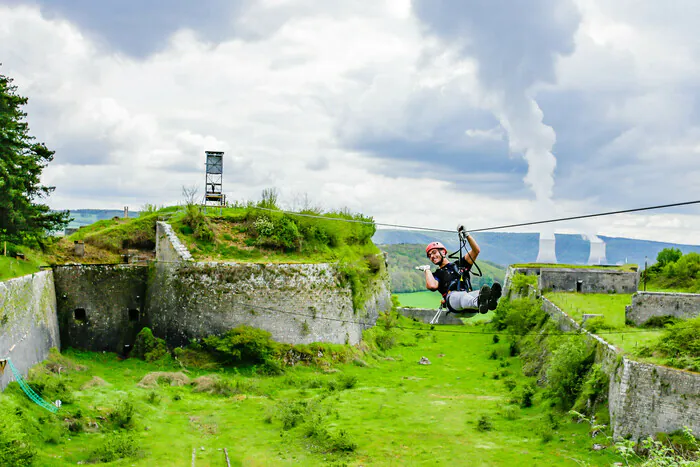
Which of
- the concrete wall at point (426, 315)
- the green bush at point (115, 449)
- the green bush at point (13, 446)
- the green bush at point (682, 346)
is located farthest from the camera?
the concrete wall at point (426, 315)

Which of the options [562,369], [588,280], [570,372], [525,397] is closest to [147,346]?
[525,397]

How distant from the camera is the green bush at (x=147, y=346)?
93.2 feet

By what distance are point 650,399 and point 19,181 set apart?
76.6 feet

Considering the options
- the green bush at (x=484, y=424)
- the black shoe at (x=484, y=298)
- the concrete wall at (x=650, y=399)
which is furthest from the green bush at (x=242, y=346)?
the black shoe at (x=484, y=298)

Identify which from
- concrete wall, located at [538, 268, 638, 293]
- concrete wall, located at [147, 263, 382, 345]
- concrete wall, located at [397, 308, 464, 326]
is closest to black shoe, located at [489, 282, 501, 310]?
concrete wall, located at [147, 263, 382, 345]

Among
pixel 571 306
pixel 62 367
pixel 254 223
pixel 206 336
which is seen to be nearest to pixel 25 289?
pixel 62 367

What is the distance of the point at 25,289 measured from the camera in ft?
76.7

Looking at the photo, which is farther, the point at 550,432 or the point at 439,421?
the point at 439,421

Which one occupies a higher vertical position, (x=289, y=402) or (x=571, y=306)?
(x=571, y=306)

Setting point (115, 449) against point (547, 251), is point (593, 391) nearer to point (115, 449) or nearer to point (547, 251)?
point (115, 449)

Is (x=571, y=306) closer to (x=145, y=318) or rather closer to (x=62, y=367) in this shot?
(x=145, y=318)

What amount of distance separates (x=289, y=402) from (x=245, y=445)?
3.97 metres

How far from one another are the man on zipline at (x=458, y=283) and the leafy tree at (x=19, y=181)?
17274 mm

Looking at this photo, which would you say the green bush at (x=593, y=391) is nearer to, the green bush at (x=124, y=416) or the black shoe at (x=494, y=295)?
the black shoe at (x=494, y=295)
